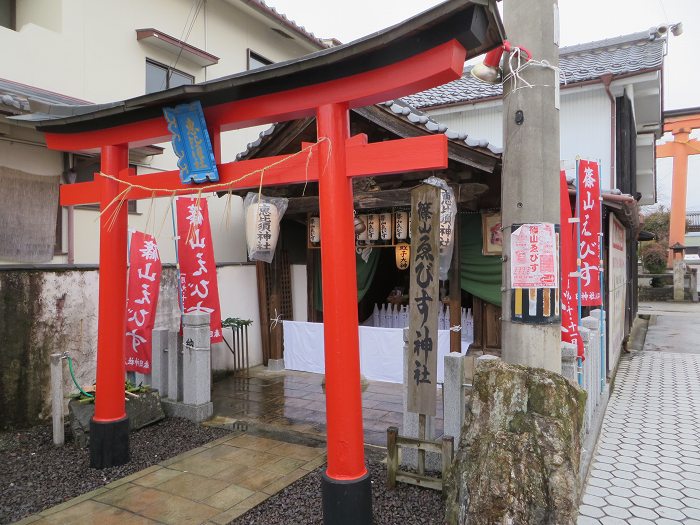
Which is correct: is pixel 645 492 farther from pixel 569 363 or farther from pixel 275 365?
pixel 275 365

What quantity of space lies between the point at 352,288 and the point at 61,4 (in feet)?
27.9

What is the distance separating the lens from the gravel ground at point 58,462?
525cm

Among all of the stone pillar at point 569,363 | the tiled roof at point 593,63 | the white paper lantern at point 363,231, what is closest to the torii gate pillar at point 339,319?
the stone pillar at point 569,363

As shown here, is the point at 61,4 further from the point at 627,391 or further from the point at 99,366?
the point at 627,391

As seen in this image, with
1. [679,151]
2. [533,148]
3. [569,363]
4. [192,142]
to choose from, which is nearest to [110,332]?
[192,142]

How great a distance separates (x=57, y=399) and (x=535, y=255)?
6.43 meters

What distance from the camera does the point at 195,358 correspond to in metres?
7.67

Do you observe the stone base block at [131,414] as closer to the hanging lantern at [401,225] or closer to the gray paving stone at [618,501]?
the hanging lantern at [401,225]

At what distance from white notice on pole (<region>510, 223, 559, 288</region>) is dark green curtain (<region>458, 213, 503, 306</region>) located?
5.60m

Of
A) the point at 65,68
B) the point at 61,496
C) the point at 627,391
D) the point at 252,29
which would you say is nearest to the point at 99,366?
the point at 61,496

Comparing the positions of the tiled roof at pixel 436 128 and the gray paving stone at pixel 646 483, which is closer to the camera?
the gray paving stone at pixel 646 483

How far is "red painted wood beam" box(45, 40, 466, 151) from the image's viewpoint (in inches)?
153

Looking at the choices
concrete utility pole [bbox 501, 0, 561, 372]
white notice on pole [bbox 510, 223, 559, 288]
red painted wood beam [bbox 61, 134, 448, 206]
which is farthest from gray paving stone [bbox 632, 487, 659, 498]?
red painted wood beam [bbox 61, 134, 448, 206]

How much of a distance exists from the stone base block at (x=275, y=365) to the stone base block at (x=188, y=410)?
3.57 m
